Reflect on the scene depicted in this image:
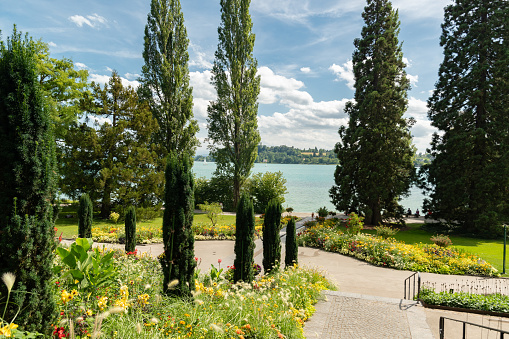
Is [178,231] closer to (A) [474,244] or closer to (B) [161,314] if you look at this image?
(B) [161,314]

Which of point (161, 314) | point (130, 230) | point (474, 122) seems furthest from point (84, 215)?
point (474, 122)

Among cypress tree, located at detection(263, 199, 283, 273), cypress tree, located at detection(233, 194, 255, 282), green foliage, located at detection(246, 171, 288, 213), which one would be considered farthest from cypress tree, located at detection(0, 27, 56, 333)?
green foliage, located at detection(246, 171, 288, 213)

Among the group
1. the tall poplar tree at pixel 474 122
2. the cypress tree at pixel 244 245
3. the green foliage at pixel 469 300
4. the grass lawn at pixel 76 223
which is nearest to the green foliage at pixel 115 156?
the grass lawn at pixel 76 223

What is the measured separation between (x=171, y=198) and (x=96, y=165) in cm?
1722

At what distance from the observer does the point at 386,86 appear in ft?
66.5

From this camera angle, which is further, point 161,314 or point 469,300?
point 469,300

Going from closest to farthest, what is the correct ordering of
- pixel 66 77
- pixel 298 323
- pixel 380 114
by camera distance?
pixel 298 323 → pixel 66 77 → pixel 380 114

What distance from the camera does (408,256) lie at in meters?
11.7

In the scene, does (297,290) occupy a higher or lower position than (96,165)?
lower

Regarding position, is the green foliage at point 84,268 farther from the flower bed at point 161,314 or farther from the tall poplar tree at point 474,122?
the tall poplar tree at point 474,122

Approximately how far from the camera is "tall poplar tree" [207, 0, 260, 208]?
899 inches

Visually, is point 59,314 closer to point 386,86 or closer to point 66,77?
point 66,77

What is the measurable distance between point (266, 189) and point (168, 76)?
1355 cm

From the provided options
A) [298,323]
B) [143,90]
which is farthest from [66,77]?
[298,323]
